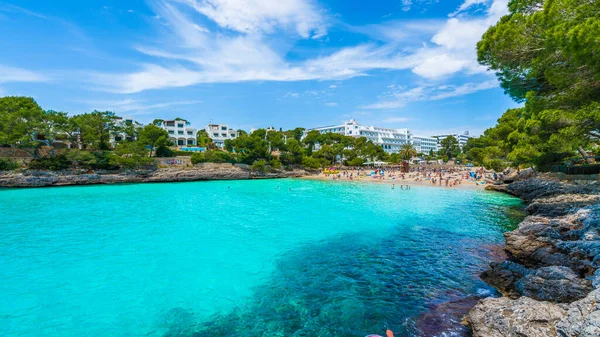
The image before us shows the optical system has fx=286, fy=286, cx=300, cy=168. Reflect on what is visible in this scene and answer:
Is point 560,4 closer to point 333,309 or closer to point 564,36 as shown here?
point 564,36

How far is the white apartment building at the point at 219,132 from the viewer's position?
83.8 metres

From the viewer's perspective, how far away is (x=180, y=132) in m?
77.9

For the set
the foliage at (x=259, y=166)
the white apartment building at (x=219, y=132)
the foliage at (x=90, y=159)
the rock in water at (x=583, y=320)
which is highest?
the white apartment building at (x=219, y=132)

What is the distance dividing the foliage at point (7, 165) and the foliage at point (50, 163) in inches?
63.2

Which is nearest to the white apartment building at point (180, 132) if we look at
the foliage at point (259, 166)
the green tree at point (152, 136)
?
the green tree at point (152, 136)

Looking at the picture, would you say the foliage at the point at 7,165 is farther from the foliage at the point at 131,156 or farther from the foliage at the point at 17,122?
the foliage at the point at 131,156

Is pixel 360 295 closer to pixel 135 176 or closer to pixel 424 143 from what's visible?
pixel 135 176

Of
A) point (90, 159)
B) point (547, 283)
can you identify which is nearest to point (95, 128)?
point (90, 159)

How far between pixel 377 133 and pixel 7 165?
99.0 metres

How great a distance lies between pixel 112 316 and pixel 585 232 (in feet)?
52.1

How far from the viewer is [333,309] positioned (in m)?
7.79

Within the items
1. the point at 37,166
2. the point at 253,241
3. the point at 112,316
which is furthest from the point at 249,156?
the point at 112,316

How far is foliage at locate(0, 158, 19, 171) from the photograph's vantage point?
40322 millimetres

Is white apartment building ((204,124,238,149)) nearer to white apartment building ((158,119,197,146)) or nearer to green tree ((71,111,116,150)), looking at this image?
white apartment building ((158,119,197,146))
